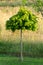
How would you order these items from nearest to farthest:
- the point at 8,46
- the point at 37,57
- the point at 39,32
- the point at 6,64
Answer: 1. the point at 6,64
2. the point at 37,57
3. the point at 8,46
4. the point at 39,32

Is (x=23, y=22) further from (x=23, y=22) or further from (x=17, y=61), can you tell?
(x=17, y=61)

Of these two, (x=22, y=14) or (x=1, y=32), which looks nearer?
(x=22, y=14)

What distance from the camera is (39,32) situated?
2228 cm

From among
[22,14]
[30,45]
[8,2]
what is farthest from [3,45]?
[8,2]

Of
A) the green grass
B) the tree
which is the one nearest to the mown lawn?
the green grass

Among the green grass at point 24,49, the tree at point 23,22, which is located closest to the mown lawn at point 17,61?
the green grass at point 24,49

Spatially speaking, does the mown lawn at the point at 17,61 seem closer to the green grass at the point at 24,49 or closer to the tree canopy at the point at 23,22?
the green grass at the point at 24,49

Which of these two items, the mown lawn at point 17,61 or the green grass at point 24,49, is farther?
the green grass at point 24,49

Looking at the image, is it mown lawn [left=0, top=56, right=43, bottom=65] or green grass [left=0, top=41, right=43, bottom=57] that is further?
green grass [left=0, top=41, right=43, bottom=57]

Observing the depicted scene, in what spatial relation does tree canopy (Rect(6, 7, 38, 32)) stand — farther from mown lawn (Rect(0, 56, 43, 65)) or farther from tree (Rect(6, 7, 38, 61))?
mown lawn (Rect(0, 56, 43, 65))

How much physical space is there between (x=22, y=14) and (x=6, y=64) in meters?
3.05

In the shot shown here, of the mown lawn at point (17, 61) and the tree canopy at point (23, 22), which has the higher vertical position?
the tree canopy at point (23, 22)

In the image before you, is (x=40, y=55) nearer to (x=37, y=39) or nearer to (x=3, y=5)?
(x=37, y=39)

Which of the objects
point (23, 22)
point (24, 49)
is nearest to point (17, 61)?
point (23, 22)
